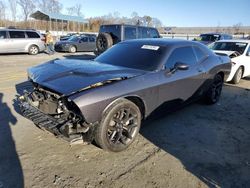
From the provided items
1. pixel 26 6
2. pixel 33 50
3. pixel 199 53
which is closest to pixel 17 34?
pixel 33 50

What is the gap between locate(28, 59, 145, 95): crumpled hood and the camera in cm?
346

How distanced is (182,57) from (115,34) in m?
7.70

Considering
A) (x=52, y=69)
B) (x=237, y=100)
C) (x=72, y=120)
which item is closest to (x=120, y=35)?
(x=237, y=100)

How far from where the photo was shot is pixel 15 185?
9.61 feet

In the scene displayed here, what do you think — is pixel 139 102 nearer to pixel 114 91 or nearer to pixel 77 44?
pixel 114 91

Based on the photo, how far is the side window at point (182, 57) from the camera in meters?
4.60

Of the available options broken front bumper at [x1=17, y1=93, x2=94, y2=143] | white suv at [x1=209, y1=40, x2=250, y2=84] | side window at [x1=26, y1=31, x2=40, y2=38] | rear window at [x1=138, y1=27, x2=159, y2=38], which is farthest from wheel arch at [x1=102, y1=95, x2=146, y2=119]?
side window at [x1=26, y1=31, x2=40, y2=38]

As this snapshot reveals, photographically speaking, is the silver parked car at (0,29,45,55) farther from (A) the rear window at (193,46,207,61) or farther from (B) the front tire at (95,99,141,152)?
(B) the front tire at (95,99,141,152)

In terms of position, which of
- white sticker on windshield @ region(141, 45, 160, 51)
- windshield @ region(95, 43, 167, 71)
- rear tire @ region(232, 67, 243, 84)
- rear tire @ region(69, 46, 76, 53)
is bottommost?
rear tire @ region(69, 46, 76, 53)

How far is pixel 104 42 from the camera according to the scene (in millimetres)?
11414

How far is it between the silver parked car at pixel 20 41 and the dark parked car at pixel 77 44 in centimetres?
211

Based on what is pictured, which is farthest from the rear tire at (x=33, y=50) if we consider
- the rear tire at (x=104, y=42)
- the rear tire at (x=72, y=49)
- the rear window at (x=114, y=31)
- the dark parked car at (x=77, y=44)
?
the rear tire at (x=104, y=42)

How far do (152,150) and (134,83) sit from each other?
1.07 metres

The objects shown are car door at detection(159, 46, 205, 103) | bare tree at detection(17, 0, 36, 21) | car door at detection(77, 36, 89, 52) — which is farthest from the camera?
bare tree at detection(17, 0, 36, 21)
